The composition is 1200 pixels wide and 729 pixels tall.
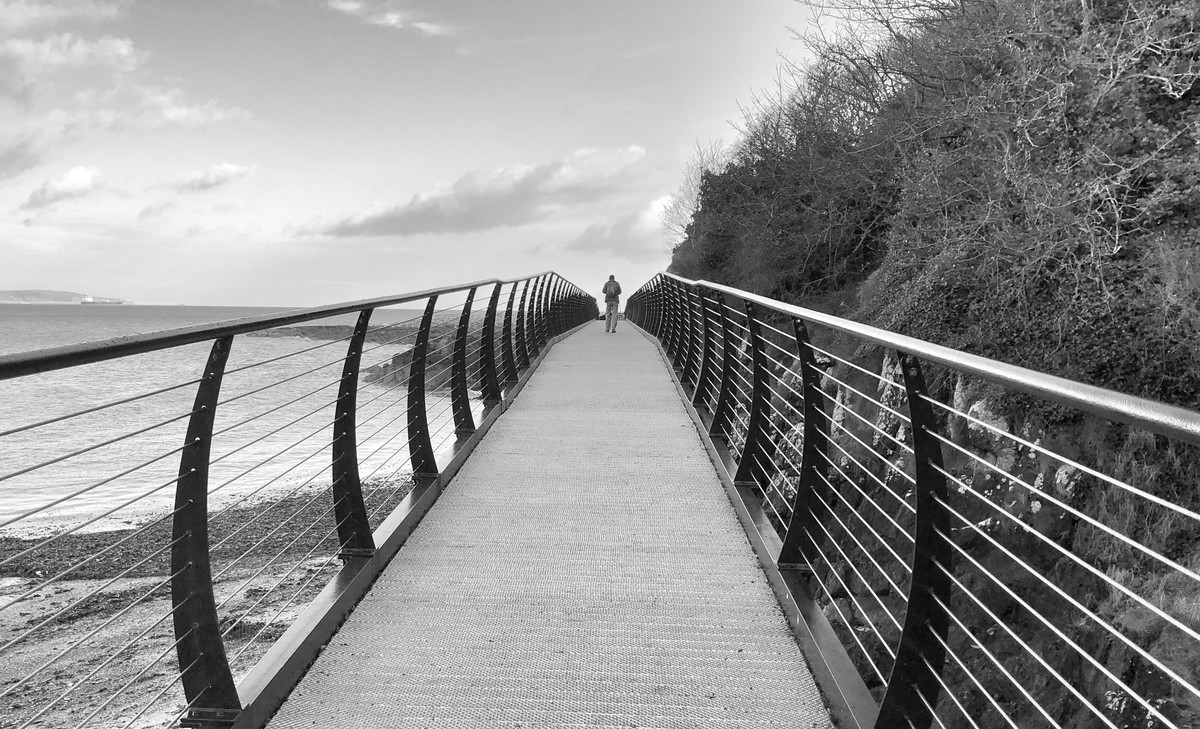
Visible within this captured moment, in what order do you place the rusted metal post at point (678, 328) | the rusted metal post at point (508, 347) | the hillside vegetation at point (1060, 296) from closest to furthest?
the hillside vegetation at point (1060, 296)
the rusted metal post at point (508, 347)
the rusted metal post at point (678, 328)

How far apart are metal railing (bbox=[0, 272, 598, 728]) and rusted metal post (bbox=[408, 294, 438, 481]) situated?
0.01 metres

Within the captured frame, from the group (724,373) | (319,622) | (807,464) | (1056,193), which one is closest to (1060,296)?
(1056,193)

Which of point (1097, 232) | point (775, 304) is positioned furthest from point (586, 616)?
point (1097, 232)

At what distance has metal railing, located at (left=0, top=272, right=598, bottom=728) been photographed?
239 cm

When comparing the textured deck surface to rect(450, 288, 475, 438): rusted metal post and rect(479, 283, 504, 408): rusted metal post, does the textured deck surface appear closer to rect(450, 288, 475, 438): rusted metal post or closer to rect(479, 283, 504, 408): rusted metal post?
rect(450, 288, 475, 438): rusted metal post

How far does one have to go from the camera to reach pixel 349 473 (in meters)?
3.77

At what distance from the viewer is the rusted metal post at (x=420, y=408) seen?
4906 mm

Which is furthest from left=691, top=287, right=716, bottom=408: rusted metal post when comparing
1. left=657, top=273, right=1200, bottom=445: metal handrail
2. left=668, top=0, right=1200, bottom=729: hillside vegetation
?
left=657, top=273, right=1200, bottom=445: metal handrail

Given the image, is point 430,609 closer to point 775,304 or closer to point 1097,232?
point 775,304

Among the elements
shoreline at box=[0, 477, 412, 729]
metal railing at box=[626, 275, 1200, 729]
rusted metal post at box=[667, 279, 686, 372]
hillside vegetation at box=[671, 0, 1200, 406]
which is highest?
hillside vegetation at box=[671, 0, 1200, 406]

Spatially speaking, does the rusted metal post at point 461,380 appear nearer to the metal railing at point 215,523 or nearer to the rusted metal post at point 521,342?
the metal railing at point 215,523

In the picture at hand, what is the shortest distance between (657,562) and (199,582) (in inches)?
83.8

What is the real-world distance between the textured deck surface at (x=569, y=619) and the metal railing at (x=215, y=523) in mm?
194

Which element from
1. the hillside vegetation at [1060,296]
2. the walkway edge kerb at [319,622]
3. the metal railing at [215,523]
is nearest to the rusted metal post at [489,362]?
the metal railing at [215,523]
